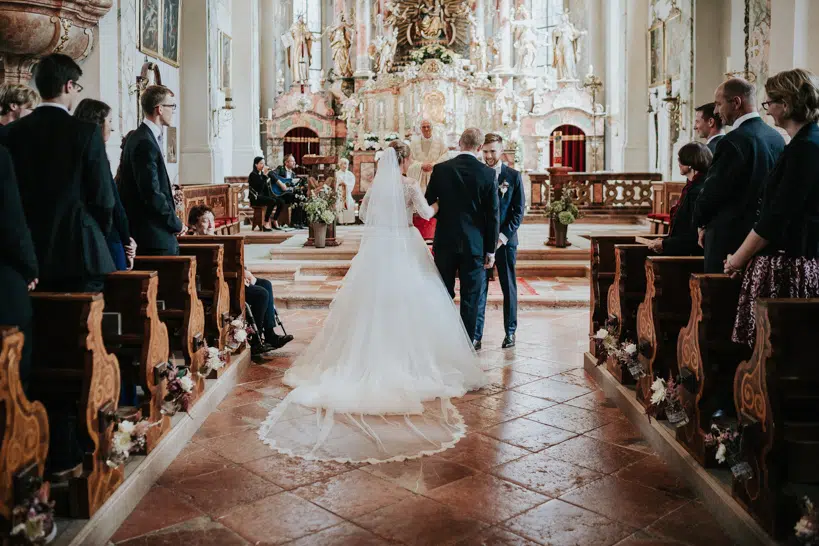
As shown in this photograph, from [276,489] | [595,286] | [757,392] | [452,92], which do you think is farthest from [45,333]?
[452,92]

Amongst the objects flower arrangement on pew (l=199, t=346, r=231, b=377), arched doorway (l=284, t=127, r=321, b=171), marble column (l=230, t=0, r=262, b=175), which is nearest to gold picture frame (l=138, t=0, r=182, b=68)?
marble column (l=230, t=0, r=262, b=175)

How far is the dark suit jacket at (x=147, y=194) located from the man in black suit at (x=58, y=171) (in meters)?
1.24

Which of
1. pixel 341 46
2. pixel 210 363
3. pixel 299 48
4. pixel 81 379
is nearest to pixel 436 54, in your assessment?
pixel 341 46

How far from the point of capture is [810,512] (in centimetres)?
248

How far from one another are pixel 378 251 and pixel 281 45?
59.7 ft

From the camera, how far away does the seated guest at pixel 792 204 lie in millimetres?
3141

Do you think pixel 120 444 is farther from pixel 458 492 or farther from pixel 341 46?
pixel 341 46

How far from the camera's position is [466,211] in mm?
5887

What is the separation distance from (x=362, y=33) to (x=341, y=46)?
2.07 ft

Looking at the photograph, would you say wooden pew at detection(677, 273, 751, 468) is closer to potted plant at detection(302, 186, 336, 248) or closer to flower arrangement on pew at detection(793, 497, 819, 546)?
flower arrangement on pew at detection(793, 497, 819, 546)

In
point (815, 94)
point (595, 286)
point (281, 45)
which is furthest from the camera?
point (281, 45)

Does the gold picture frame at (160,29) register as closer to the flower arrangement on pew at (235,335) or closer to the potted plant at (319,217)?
the potted plant at (319,217)

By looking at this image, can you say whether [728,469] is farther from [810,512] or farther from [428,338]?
[428,338]

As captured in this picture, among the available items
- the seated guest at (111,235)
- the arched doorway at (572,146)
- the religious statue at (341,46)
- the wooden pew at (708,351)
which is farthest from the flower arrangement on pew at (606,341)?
the religious statue at (341,46)
